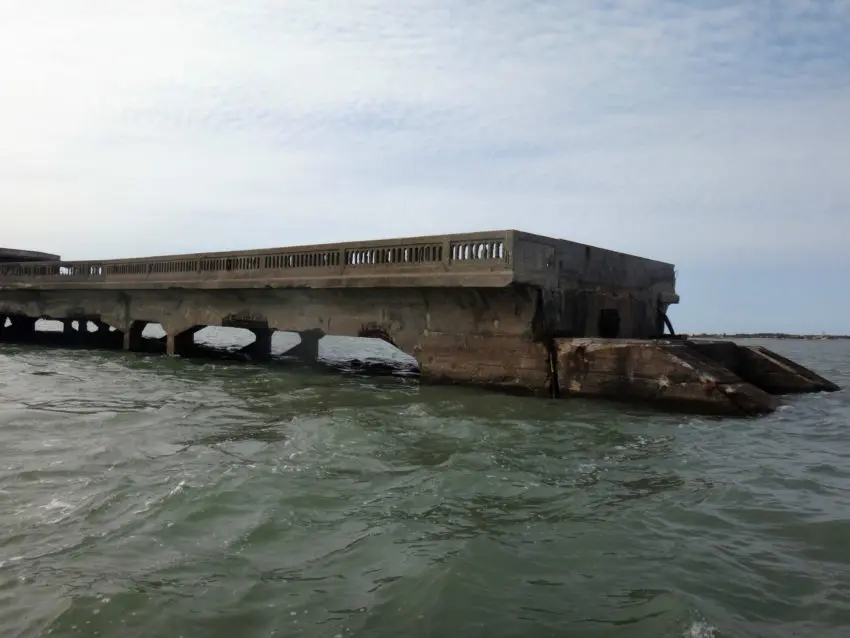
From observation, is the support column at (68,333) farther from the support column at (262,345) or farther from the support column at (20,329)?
the support column at (262,345)

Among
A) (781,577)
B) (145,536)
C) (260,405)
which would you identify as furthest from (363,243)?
(781,577)

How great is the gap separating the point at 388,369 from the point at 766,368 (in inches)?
336

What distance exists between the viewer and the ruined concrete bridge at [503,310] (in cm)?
899

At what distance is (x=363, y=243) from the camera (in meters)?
12.0

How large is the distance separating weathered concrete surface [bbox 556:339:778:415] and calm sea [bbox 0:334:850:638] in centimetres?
48

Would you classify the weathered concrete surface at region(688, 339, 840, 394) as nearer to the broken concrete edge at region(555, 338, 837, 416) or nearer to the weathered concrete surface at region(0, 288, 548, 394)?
the broken concrete edge at region(555, 338, 837, 416)

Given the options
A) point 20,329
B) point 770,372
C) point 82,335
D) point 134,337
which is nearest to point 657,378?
point 770,372

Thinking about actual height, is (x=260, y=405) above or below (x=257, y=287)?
below

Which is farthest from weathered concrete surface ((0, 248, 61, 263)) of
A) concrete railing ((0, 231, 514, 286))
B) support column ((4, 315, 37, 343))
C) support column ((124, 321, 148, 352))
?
support column ((124, 321, 148, 352))

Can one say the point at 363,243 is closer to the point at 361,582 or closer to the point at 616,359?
the point at 616,359

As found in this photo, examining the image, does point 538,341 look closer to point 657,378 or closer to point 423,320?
point 657,378

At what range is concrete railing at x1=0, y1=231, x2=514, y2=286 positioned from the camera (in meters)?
10.2

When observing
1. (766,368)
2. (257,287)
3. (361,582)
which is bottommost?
(361,582)

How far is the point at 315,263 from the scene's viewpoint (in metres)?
13.0
